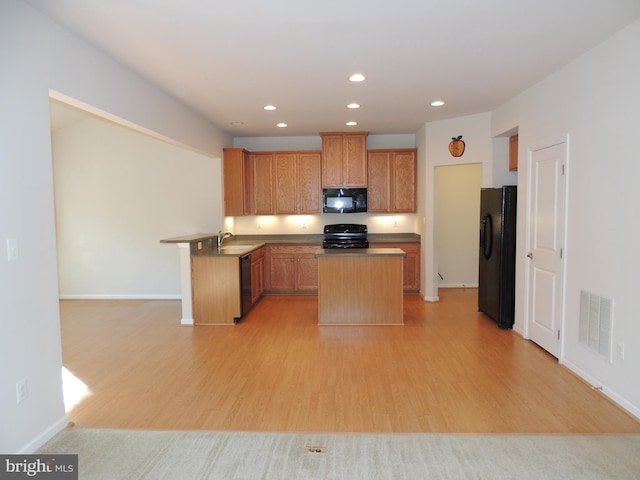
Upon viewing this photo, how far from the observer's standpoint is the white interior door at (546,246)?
4.01 metres

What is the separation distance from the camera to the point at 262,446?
266 cm

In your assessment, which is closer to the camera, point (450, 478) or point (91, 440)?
point (450, 478)

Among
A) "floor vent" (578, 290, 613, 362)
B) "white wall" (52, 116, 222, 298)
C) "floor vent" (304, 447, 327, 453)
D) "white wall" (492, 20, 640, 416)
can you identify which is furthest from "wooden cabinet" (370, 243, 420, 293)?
"floor vent" (304, 447, 327, 453)

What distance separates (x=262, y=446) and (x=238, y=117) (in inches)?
175

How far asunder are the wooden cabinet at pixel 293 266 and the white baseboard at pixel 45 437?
448 centimetres

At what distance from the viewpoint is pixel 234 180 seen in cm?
706

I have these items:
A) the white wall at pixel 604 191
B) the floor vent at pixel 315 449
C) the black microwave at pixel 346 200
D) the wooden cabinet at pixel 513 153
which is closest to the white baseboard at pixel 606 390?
the white wall at pixel 604 191

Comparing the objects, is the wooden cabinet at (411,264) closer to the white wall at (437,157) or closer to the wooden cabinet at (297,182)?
the white wall at (437,157)

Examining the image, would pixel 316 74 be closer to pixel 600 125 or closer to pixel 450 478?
pixel 600 125

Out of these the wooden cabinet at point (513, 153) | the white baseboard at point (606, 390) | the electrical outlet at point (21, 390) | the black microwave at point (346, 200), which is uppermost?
the wooden cabinet at point (513, 153)

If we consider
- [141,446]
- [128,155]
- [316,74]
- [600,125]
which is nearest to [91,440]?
[141,446]

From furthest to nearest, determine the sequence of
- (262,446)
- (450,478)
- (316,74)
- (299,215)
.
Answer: (299,215) < (316,74) < (262,446) < (450,478)

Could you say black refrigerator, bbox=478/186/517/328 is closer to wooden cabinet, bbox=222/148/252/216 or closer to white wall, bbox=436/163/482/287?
white wall, bbox=436/163/482/287

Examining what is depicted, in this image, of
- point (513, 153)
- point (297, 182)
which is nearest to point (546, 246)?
point (513, 153)
